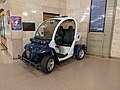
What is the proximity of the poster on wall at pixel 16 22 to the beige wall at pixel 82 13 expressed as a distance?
2800 mm

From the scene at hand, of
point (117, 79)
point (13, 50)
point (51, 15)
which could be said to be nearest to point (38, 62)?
point (13, 50)

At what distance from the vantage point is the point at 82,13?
5.47 meters

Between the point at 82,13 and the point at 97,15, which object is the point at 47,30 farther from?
the point at 97,15

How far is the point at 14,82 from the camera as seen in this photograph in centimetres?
277

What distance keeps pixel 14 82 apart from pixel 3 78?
0.42 metres

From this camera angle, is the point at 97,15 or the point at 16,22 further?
the point at 97,15

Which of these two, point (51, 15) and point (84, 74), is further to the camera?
point (51, 15)

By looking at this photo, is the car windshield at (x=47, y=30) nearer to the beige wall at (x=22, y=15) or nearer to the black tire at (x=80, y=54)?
the beige wall at (x=22, y=15)

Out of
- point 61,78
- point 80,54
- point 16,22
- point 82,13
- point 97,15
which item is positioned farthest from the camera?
point 82,13

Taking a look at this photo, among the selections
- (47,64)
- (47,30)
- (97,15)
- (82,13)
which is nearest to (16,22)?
(47,30)

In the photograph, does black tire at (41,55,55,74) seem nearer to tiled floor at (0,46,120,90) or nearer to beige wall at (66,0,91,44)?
tiled floor at (0,46,120,90)

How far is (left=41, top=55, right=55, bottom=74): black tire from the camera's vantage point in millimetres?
3088

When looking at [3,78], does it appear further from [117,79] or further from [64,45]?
[117,79]

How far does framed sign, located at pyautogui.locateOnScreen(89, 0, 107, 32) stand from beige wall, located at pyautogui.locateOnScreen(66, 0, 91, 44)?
222 mm
